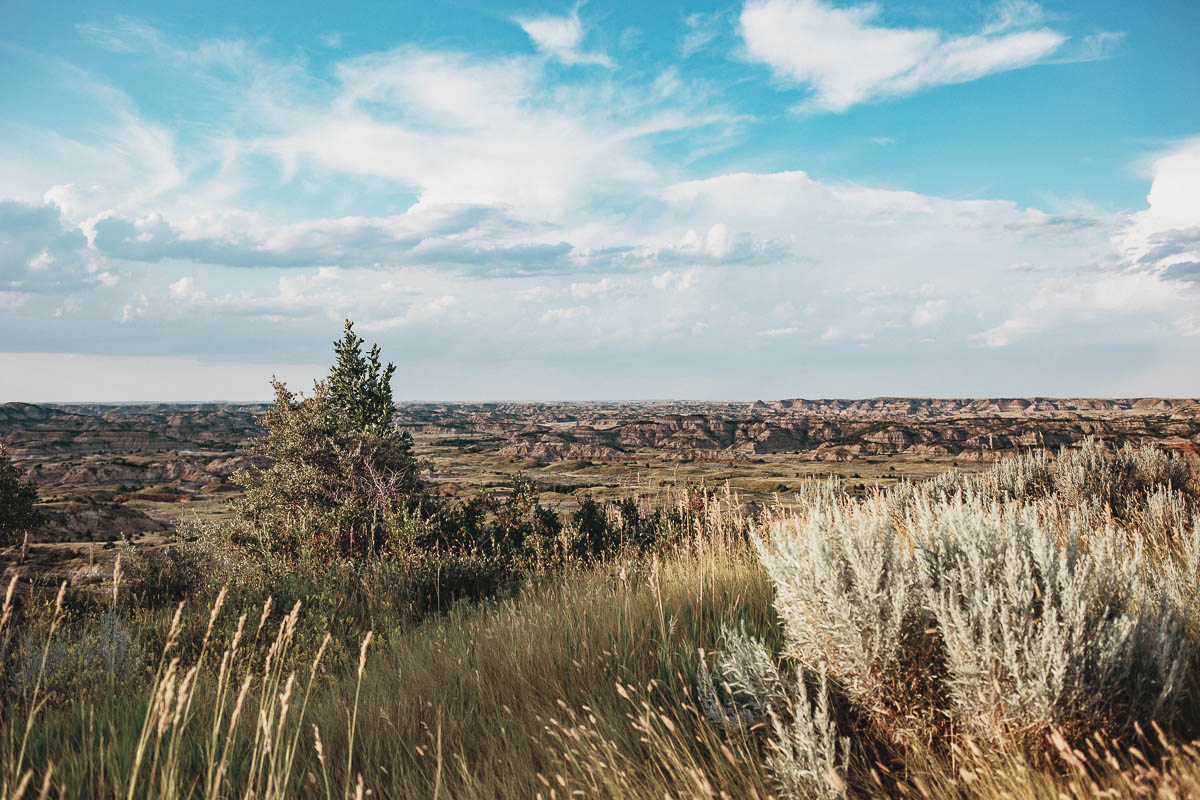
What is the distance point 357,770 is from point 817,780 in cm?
236

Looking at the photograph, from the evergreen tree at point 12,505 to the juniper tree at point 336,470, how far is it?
394 inches

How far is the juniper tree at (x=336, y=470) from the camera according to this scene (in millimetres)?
11883

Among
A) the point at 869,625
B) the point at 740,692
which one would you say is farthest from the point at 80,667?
the point at 869,625

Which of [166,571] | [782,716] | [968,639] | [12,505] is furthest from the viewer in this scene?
[12,505]

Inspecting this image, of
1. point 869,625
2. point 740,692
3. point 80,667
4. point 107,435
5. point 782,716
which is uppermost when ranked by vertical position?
point 869,625

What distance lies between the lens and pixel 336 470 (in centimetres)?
1492

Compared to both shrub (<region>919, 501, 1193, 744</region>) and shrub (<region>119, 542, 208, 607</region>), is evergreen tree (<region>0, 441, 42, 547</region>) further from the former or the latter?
shrub (<region>919, 501, 1193, 744</region>)

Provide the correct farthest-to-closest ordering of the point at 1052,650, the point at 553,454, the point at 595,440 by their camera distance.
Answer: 1. the point at 595,440
2. the point at 553,454
3. the point at 1052,650

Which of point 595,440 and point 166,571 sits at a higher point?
point 166,571

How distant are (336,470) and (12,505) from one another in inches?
549

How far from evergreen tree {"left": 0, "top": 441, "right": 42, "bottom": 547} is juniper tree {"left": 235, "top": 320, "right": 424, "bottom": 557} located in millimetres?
10014

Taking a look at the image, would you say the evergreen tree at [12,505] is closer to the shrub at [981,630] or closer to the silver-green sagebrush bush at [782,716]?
the silver-green sagebrush bush at [782,716]

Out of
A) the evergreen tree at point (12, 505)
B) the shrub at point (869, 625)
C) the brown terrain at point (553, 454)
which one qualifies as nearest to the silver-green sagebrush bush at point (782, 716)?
the shrub at point (869, 625)

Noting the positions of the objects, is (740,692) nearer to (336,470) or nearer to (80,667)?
(80,667)
